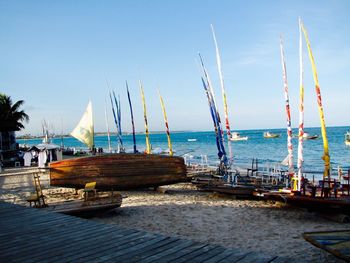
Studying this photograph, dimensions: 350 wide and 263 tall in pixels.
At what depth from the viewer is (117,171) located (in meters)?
16.8

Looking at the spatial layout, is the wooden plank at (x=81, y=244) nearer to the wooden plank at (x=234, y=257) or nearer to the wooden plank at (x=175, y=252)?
the wooden plank at (x=175, y=252)

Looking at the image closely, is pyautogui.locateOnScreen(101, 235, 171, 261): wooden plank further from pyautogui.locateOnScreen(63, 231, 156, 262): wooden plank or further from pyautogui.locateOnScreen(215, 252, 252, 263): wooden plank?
pyautogui.locateOnScreen(215, 252, 252, 263): wooden plank

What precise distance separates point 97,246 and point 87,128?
18871 millimetres

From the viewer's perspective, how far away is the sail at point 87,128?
23188 mm

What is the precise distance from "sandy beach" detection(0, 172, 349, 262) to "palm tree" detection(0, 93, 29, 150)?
27.8 metres

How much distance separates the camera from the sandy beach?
8690 mm

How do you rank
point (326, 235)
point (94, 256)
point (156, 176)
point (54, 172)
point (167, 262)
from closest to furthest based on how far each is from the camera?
point (167, 262) < point (94, 256) < point (326, 235) < point (54, 172) < point (156, 176)

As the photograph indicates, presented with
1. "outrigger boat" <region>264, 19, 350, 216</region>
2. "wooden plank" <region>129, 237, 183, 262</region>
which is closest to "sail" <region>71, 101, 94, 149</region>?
"outrigger boat" <region>264, 19, 350, 216</region>

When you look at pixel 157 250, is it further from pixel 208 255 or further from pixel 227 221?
pixel 227 221

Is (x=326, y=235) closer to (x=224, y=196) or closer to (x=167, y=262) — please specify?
(x=167, y=262)

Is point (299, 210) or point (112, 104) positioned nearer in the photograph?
point (299, 210)

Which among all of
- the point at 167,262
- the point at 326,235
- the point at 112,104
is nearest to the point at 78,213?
the point at 167,262

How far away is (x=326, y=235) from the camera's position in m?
6.09

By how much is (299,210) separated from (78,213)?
898 centimetres
